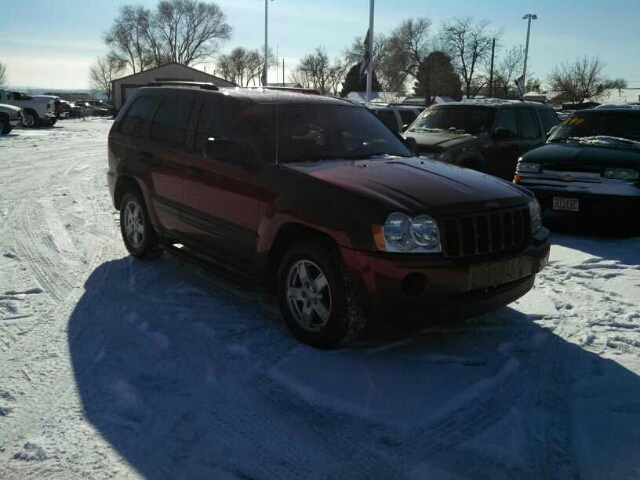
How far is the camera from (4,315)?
4598 millimetres

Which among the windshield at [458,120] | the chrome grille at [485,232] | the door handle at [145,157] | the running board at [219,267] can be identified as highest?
the windshield at [458,120]

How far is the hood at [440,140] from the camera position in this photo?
9336 mm

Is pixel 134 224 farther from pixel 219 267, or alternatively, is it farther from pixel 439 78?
pixel 439 78

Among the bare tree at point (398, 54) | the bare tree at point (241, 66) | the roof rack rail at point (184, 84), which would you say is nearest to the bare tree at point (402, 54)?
the bare tree at point (398, 54)

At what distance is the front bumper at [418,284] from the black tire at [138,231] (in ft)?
9.63

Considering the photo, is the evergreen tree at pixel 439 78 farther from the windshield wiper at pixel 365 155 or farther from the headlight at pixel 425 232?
the headlight at pixel 425 232

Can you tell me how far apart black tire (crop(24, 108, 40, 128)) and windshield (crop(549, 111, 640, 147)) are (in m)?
28.3

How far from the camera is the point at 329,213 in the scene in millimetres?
3844

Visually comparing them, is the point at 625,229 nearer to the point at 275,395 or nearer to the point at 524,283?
the point at 524,283

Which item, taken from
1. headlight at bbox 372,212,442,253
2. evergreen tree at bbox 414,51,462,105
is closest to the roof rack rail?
headlight at bbox 372,212,442,253

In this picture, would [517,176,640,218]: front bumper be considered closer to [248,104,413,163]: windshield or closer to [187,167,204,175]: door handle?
[248,104,413,163]: windshield

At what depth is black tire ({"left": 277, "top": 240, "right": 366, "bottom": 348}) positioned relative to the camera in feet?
12.5

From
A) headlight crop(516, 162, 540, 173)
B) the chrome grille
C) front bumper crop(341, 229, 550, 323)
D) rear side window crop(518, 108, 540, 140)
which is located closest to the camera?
front bumper crop(341, 229, 550, 323)

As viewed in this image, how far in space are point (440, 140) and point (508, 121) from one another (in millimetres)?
1834
